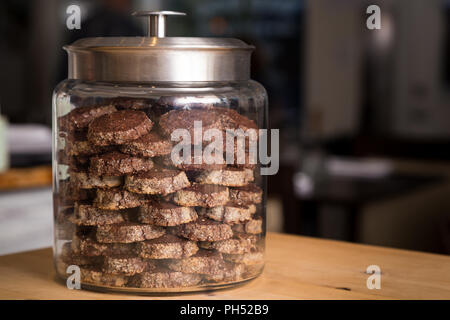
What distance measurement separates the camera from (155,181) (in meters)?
0.66

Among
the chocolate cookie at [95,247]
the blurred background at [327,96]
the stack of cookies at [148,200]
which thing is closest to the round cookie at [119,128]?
the stack of cookies at [148,200]

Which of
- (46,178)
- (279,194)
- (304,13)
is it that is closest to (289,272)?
(46,178)

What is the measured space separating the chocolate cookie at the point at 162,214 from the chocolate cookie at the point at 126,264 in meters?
0.04

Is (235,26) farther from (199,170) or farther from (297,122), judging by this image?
(199,170)

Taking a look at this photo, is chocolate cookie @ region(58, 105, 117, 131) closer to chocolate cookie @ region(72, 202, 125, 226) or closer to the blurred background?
chocolate cookie @ region(72, 202, 125, 226)

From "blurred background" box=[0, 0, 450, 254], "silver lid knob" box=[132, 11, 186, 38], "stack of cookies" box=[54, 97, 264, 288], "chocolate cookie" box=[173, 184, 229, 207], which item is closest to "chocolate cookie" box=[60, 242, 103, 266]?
"stack of cookies" box=[54, 97, 264, 288]

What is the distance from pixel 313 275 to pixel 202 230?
0.60 ft

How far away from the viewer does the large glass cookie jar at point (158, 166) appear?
667 millimetres

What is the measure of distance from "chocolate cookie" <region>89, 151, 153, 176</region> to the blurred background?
4.67 feet

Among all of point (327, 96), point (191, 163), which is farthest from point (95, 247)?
point (327, 96)

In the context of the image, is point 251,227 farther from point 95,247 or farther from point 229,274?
point 95,247

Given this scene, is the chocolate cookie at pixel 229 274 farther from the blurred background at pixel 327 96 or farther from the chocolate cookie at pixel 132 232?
the blurred background at pixel 327 96

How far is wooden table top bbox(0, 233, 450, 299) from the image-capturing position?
70cm
